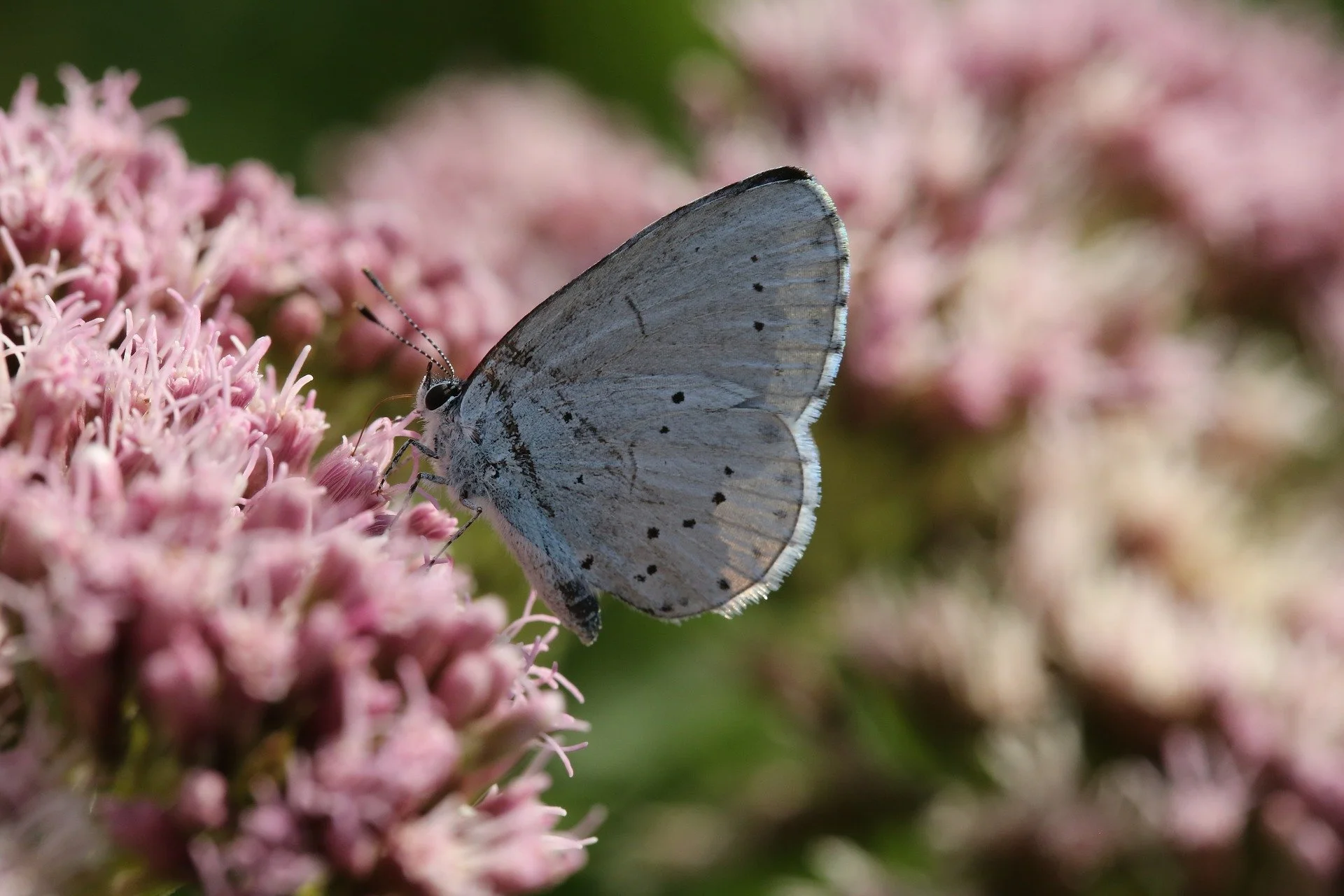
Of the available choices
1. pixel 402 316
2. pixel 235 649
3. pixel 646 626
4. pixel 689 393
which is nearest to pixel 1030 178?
pixel 646 626

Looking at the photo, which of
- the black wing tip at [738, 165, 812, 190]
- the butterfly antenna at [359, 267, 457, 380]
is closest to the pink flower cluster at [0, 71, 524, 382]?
the butterfly antenna at [359, 267, 457, 380]

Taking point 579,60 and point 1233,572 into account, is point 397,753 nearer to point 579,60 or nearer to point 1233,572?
point 1233,572

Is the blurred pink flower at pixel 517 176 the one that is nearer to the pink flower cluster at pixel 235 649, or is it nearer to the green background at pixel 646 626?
the green background at pixel 646 626

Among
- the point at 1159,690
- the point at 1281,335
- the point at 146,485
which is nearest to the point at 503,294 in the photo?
the point at 146,485

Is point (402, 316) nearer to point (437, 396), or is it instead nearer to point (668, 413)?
point (437, 396)

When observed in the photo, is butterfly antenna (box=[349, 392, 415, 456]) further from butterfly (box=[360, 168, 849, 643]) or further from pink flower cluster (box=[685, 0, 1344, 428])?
pink flower cluster (box=[685, 0, 1344, 428])

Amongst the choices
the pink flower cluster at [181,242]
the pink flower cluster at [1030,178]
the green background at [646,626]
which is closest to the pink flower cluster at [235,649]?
the pink flower cluster at [181,242]
